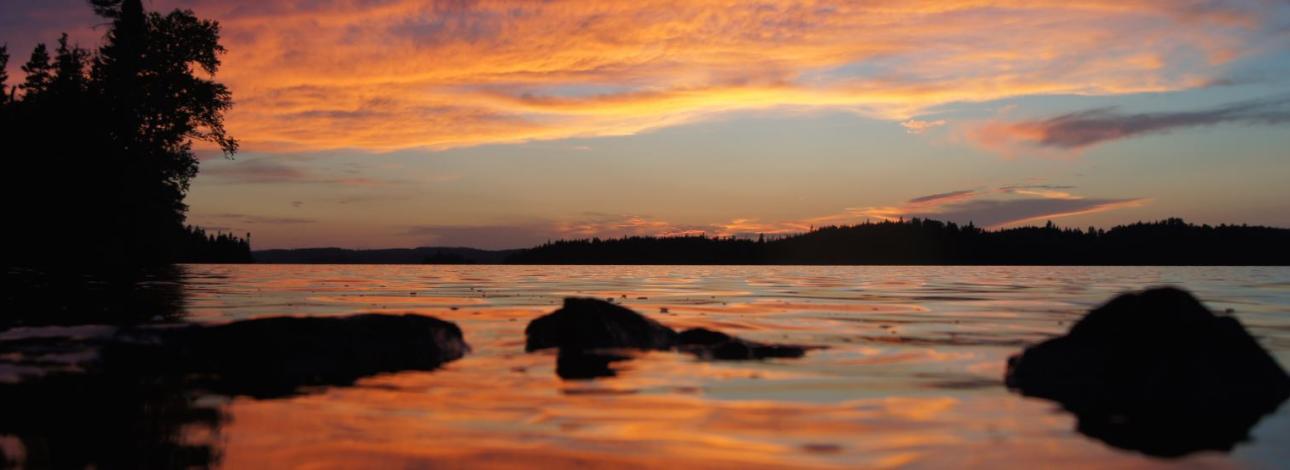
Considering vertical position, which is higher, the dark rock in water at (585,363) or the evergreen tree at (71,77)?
the evergreen tree at (71,77)

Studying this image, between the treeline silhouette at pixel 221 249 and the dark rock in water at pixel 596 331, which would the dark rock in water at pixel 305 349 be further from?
the treeline silhouette at pixel 221 249

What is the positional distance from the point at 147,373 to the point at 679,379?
5697 mm

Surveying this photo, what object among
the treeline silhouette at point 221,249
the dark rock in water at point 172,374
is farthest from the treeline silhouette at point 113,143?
the treeline silhouette at point 221,249

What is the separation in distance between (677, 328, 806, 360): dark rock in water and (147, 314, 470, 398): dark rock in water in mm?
3347

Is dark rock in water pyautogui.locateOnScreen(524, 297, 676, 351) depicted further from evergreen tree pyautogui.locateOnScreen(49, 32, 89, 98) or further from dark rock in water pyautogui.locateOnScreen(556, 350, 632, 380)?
evergreen tree pyautogui.locateOnScreen(49, 32, 89, 98)

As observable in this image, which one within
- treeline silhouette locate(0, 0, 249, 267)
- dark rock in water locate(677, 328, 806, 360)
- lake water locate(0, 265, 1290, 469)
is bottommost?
lake water locate(0, 265, 1290, 469)

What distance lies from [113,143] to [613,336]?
2039 inches

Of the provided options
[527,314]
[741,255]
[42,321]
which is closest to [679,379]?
[527,314]

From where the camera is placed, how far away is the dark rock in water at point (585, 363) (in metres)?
9.65

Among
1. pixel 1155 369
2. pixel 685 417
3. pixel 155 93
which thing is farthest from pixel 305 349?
pixel 155 93

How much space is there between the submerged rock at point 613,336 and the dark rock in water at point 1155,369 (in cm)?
345

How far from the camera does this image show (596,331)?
1266cm

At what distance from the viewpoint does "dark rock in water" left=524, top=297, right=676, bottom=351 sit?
12.5 m

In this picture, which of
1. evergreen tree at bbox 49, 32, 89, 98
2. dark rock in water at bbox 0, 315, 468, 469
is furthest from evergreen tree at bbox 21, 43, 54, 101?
dark rock in water at bbox 0, 315, 468, 469
